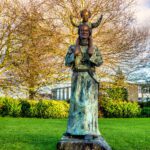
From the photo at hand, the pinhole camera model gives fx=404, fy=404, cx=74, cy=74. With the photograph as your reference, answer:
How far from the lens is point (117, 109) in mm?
31781

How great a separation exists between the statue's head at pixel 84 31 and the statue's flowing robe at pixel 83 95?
0.26 metres

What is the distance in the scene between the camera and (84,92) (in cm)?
925

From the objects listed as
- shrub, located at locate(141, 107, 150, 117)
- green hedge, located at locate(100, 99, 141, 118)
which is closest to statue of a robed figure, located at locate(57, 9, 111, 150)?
green hedge, located at locate(100, 99, 141, 118)

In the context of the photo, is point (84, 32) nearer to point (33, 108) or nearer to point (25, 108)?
point (33, 108)

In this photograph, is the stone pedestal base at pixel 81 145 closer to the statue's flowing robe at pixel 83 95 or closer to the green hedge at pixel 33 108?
the statue's flowing robe at pixel 83 95

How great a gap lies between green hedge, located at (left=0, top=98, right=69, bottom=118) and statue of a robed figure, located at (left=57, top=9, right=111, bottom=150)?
20.3 metres

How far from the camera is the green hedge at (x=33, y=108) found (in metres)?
29.6

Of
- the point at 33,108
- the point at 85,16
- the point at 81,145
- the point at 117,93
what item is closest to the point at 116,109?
the point at 117,93

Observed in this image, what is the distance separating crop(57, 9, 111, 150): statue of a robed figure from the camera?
29.8ft

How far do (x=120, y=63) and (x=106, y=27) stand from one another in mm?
2961

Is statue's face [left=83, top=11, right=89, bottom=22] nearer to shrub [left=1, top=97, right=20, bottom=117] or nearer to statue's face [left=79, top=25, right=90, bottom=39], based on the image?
statue's face [left=79, top=25, right=90, bottom=39]

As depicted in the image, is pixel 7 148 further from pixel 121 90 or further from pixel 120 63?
pixel 121 90

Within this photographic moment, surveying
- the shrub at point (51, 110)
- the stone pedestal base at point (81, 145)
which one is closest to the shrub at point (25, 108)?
the shrub at point (51, 110)

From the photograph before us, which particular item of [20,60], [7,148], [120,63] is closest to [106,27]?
[120,63]
